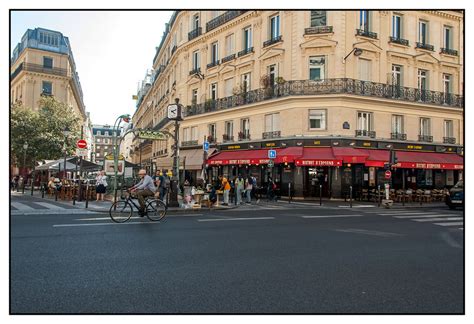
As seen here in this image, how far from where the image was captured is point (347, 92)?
24938 millimetres

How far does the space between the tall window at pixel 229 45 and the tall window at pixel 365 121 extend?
440 inches

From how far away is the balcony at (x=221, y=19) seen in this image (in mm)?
30094

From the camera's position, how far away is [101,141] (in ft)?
521

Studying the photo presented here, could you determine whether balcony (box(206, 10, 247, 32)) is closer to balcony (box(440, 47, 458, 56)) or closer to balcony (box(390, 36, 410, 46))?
balcony (box(390, 36, 410, 46))

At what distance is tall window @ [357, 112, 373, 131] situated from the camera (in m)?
25.7

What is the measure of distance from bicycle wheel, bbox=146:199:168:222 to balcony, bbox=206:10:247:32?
68.7ft

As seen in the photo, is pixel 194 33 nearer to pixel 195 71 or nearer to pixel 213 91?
pixel 195 71

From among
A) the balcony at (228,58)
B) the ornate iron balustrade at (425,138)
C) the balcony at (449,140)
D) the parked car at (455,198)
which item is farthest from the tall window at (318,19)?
the parked car at (455,198)

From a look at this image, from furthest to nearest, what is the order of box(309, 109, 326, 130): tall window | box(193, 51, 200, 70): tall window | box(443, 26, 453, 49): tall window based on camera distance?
box(193, 51, 200, 70): tall window → box(443, 26, 453, 49): tall window → box(309, 109, 326, 130): tall window

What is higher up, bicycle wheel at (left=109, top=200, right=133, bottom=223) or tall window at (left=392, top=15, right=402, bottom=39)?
tall window at (left=392, top=15, right=402, bottom=39)

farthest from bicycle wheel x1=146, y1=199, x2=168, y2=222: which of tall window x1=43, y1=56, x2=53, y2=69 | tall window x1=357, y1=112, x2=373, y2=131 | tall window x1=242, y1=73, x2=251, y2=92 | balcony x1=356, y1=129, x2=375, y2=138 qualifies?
tall window x1=43, y1=56, x2=53, y2=69

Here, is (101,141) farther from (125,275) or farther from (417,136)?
(125,275)

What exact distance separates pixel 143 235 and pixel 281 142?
17.6m

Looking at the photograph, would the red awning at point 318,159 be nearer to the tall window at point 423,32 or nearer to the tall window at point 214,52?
the tall window at point 423,32
